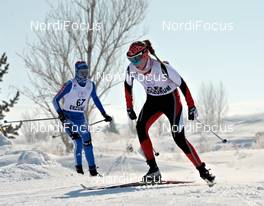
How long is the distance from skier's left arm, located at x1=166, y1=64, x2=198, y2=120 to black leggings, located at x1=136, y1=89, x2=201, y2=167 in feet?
0.37

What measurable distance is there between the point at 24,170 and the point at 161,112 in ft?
12.0

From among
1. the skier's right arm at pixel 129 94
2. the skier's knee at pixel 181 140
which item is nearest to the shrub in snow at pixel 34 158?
the skier's right arm at pixel 129 94

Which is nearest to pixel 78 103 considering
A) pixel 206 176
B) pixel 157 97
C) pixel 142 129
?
pixel 142 129

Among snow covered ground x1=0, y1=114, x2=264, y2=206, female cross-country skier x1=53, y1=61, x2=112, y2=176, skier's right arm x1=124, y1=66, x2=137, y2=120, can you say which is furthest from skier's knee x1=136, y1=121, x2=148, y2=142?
female cross-country skier x1=53, y1=61, x2=112, y2=176

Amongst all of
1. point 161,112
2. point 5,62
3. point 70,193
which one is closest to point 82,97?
point 161,112

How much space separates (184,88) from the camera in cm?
697

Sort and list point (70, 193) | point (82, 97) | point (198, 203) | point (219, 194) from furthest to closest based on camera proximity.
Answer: point (82, 97) → point (70, 193) → point (219, 194) → point (198, 203)

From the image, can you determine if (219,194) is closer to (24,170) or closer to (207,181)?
(207,181)

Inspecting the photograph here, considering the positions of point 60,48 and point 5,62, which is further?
point 5,62

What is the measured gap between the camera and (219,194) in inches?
200

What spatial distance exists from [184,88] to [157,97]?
40cm

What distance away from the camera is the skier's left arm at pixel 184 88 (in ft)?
22.6

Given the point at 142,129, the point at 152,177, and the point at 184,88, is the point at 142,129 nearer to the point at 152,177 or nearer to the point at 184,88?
the point at 152,177

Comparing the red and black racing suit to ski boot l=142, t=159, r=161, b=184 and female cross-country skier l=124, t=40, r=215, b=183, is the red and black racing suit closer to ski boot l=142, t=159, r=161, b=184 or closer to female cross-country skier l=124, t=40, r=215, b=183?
female cross-country skier l=124, t=40, r=215, b=183
